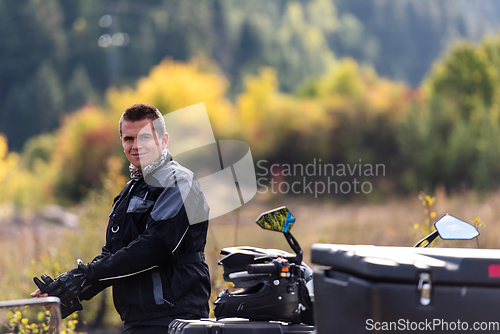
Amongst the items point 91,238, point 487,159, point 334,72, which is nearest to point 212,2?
point 334,72

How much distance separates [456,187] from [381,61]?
7690cm

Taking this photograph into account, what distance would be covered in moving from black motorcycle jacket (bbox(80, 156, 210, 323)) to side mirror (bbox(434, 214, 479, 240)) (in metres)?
1.08

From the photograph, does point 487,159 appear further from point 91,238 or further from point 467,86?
point 91,238

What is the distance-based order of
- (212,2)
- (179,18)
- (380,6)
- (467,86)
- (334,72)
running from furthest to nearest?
(380,6) → (212,2) → (179,18) → (334,72) → (467,86)

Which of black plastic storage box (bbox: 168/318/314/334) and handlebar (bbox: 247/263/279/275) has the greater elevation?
handlebar (bbox: 247/263/279/275)

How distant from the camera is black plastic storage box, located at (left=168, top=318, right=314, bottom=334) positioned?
2.45m

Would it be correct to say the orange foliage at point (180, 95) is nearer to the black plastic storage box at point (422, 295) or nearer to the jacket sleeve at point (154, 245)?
the jacket sleeve at point (154, 245)

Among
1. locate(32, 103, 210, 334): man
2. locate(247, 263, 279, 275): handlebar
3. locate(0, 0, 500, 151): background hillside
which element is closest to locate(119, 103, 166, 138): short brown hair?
locate(32, 103, 210, 334): man

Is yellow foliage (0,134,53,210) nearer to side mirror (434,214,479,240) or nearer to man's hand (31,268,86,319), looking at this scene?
man's hand (31,268,86,319)

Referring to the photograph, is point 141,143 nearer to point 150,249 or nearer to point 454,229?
point 150,249

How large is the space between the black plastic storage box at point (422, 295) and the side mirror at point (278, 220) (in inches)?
21.7

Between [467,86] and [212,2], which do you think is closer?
[467,86]

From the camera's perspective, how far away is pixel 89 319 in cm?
851

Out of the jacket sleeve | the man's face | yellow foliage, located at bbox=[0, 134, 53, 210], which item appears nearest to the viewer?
the jacket sleeve
